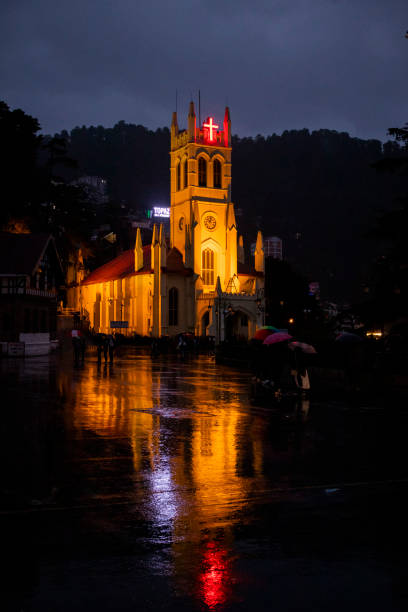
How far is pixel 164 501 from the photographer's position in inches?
281

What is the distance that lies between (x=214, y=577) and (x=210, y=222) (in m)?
68.9

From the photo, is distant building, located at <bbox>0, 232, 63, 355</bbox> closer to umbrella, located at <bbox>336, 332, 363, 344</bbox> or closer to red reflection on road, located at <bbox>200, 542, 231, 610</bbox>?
umbrella, located at <bbox>336, 332, 363, 344</bbox>

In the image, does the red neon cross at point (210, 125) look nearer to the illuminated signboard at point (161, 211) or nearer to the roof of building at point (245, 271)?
the roof of building at point (245, 271)

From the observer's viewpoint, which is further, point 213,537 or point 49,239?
point 49,239

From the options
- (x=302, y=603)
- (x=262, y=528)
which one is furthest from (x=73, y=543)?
(x=302, y=603)

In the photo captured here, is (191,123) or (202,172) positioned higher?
(191,123)

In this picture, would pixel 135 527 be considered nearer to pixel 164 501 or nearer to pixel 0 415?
pixel 164 501

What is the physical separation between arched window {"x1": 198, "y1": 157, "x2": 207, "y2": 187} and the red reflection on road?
69.6m

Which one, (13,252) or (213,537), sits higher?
(13,252)

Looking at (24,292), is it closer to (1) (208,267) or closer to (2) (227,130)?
(1) (208,267)

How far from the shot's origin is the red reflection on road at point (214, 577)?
451cm

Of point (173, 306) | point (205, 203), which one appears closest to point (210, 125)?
point (205, 203)

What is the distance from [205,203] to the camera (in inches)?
2857

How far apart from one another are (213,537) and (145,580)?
119 cm
